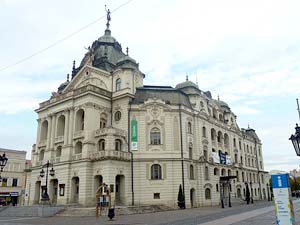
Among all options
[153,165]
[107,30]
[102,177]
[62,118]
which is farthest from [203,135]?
[107,30]

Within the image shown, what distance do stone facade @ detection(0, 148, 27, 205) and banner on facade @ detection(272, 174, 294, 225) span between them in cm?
6057

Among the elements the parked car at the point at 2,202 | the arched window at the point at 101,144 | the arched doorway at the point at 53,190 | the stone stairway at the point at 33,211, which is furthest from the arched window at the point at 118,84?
the parked car at the point at 2,202

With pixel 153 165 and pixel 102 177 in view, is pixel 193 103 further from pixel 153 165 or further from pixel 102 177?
pixel 102 177

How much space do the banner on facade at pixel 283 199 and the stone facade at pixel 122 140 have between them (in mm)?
26443

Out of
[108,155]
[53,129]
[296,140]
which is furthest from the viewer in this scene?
[53,129]

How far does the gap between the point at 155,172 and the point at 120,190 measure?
197 inches

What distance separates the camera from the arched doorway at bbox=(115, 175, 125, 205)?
3694 centimetres

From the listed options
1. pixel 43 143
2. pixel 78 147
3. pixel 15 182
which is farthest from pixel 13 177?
pixel 78 147

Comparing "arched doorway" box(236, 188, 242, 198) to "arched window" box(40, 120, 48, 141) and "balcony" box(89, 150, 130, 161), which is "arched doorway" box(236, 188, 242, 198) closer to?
"balcony" box(89, 150, 130, 161)

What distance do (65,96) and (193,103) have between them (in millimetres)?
18983

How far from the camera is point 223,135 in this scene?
53.6m

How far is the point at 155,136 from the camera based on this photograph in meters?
40.2

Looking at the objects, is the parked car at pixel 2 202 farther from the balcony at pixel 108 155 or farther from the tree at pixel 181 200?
the tree at pixel 181 200

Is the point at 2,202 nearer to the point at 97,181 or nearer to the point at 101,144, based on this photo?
the point at 97,181
